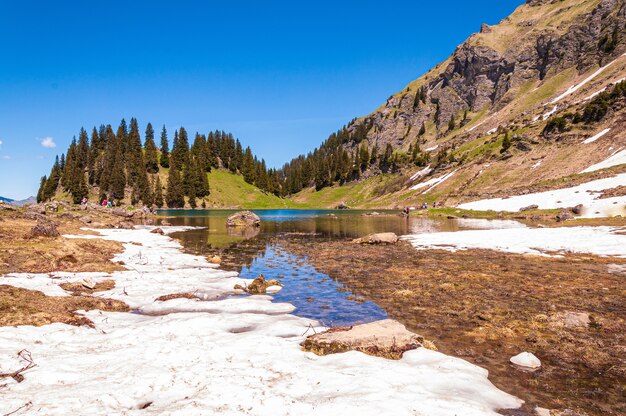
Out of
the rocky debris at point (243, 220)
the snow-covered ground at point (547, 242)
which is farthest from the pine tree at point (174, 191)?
the snow-covered ground at point (547, 242)

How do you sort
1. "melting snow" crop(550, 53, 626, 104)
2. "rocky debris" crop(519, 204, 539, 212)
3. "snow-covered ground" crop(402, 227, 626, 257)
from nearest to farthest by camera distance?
"snow-covered ground" crop(402, 227, 626, 257), "rocky debris" crop(519, 204, 539, 212), "melting snow" crop(550, 53, 626, 104)

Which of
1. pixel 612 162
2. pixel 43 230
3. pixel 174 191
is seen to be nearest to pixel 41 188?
pixel 174 191

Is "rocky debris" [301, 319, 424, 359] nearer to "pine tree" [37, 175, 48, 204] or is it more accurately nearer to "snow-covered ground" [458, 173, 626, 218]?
"snow-covered ground" [458, 173, 626, 218]

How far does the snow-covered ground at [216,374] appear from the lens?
6.01 metres

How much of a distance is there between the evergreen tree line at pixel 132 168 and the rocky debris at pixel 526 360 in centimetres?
14425

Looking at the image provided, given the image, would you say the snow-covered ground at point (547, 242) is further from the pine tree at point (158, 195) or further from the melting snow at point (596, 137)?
the pine tree at point (158, 195)

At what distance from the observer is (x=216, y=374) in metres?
7.34

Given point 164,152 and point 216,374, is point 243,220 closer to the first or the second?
point 216,374

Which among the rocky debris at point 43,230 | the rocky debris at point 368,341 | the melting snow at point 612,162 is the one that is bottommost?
the rocky debris at point 368,341

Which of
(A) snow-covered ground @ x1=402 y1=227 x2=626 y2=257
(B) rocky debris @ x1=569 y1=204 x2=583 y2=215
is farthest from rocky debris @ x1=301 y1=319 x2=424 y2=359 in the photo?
(B) rocky debris @ x1=569 y1=204 x2=583 y2=215

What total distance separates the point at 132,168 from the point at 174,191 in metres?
19.6

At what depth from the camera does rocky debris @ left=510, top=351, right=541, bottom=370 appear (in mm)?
8484

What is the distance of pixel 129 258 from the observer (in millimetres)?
22891

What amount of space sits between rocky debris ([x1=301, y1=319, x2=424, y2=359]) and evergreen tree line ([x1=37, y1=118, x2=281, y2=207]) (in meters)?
141
